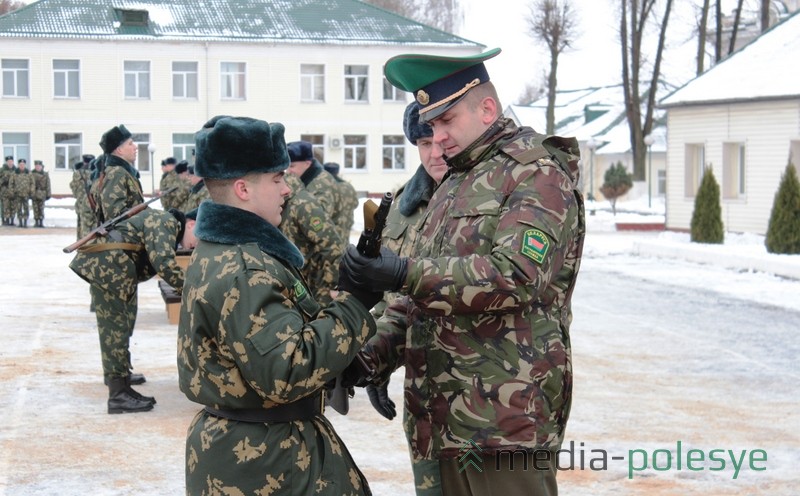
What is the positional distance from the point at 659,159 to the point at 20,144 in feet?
110

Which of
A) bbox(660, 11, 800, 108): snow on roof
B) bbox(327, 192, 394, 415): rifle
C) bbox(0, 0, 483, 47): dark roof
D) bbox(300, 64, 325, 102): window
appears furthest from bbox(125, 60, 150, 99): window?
bbox(327, 192, 394, 415): rifle

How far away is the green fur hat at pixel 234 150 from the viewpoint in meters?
3.20

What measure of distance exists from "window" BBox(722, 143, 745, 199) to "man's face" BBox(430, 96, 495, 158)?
2446 centimetres

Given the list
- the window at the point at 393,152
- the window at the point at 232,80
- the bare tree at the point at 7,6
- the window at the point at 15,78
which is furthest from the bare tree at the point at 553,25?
the bare tree at the point at 7,6

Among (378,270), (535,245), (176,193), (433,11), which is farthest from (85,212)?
(433,11)

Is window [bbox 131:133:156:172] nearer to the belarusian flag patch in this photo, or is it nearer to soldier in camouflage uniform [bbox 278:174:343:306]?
soldier in camouflage uniform [bbox 278:174:343:306]

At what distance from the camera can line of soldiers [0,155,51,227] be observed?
1275 inches

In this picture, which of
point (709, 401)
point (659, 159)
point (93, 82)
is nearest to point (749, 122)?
point (709, 401)

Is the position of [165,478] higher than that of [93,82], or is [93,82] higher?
[93,82]

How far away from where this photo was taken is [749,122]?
2566 cm

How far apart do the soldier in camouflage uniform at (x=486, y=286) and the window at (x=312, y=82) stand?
45.7 metres

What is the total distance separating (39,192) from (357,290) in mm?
31679

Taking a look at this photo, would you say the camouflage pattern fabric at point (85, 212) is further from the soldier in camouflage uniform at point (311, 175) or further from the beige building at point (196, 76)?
the beige building at point (196, 76)

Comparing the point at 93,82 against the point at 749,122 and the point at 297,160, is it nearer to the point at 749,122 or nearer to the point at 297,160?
the point at 749,122
